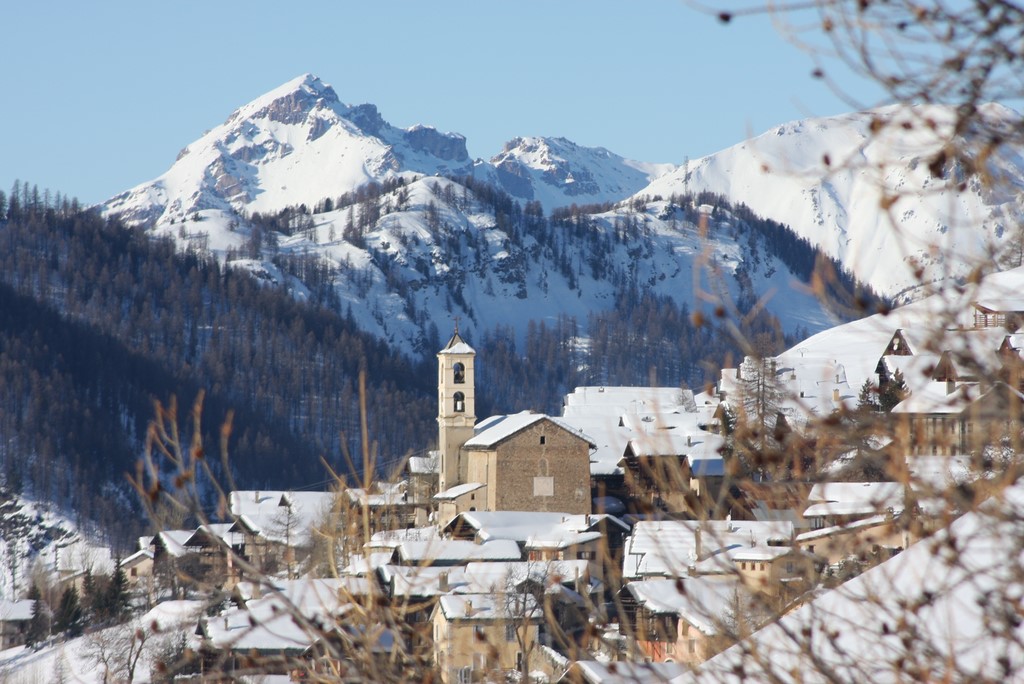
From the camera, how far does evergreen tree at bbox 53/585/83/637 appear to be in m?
49.2

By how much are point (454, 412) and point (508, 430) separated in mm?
4498

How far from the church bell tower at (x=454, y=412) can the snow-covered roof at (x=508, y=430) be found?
2.26ft

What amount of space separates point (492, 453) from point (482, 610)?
19305mm

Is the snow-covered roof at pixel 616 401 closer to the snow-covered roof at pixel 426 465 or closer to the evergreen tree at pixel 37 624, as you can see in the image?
the snow-covered roof at pixel 426 465

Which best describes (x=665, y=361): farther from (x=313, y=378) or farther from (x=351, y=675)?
(x=351, y=675)

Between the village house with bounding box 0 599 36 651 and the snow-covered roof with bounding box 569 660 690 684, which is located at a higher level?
the snow-covered roof with bounding box 569 660 690 684

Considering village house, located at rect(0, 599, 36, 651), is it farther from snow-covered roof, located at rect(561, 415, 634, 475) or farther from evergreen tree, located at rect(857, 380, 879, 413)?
evergreen tree, located at rect(857, 380, 879, 413)

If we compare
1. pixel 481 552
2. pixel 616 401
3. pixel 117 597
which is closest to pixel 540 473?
pixel 481 552

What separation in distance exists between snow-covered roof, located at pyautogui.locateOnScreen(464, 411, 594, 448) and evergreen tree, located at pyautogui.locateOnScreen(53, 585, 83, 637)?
578 inches

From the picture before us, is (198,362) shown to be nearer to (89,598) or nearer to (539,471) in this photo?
(89,598)

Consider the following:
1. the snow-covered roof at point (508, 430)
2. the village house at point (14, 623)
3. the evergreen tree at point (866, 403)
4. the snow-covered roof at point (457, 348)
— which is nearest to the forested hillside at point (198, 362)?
the snow-covered roof at point (457, 348)

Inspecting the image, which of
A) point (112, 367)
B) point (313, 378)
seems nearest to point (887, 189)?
point (112, 367)

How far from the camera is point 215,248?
19950cm

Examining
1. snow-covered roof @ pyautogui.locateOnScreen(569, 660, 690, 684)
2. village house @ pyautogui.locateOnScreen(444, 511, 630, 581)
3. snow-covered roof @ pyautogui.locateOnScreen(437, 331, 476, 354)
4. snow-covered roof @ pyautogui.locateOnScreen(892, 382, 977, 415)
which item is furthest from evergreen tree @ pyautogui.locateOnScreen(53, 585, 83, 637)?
snow-covered roof @ pyautogui.locateOnScreen(892, 382, 977, 415)
